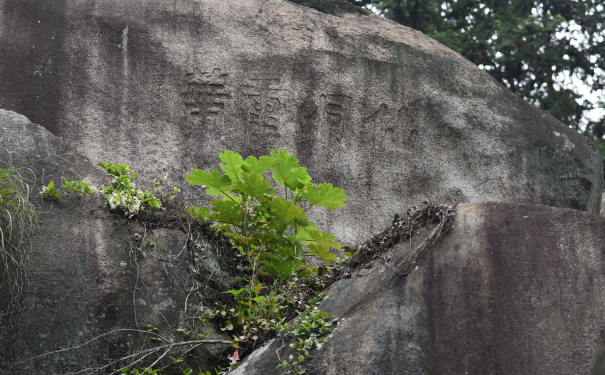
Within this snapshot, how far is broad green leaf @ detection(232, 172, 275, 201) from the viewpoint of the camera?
3.18 m

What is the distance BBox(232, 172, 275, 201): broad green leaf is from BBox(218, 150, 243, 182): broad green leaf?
0.03m

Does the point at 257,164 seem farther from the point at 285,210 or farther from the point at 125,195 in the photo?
the point at 125,195

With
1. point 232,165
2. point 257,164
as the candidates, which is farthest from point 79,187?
point 257,164

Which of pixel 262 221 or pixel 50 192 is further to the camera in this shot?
pixel 262 221

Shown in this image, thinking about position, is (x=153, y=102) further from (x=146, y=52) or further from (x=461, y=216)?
(x=461, y=216)

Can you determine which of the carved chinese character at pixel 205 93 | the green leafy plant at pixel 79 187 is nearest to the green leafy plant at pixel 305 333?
the green leafy plant at pixel 79 187

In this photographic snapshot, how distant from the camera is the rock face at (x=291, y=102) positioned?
15.4 ft

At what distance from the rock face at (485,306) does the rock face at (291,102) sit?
6.79 ft

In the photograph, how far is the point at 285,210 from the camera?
3223 mm

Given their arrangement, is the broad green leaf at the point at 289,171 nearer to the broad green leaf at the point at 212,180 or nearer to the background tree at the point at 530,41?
the broad green leaf at the point at 212,180

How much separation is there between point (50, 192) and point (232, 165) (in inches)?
35.9

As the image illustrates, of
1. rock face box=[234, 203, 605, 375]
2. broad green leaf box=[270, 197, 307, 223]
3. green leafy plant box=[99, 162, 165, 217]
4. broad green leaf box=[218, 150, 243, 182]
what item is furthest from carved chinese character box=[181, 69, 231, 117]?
rock face box=[234, 203, 605, 375]

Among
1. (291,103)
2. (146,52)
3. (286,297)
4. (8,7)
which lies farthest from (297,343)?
(8,7)

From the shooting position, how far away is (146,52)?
4.91m
